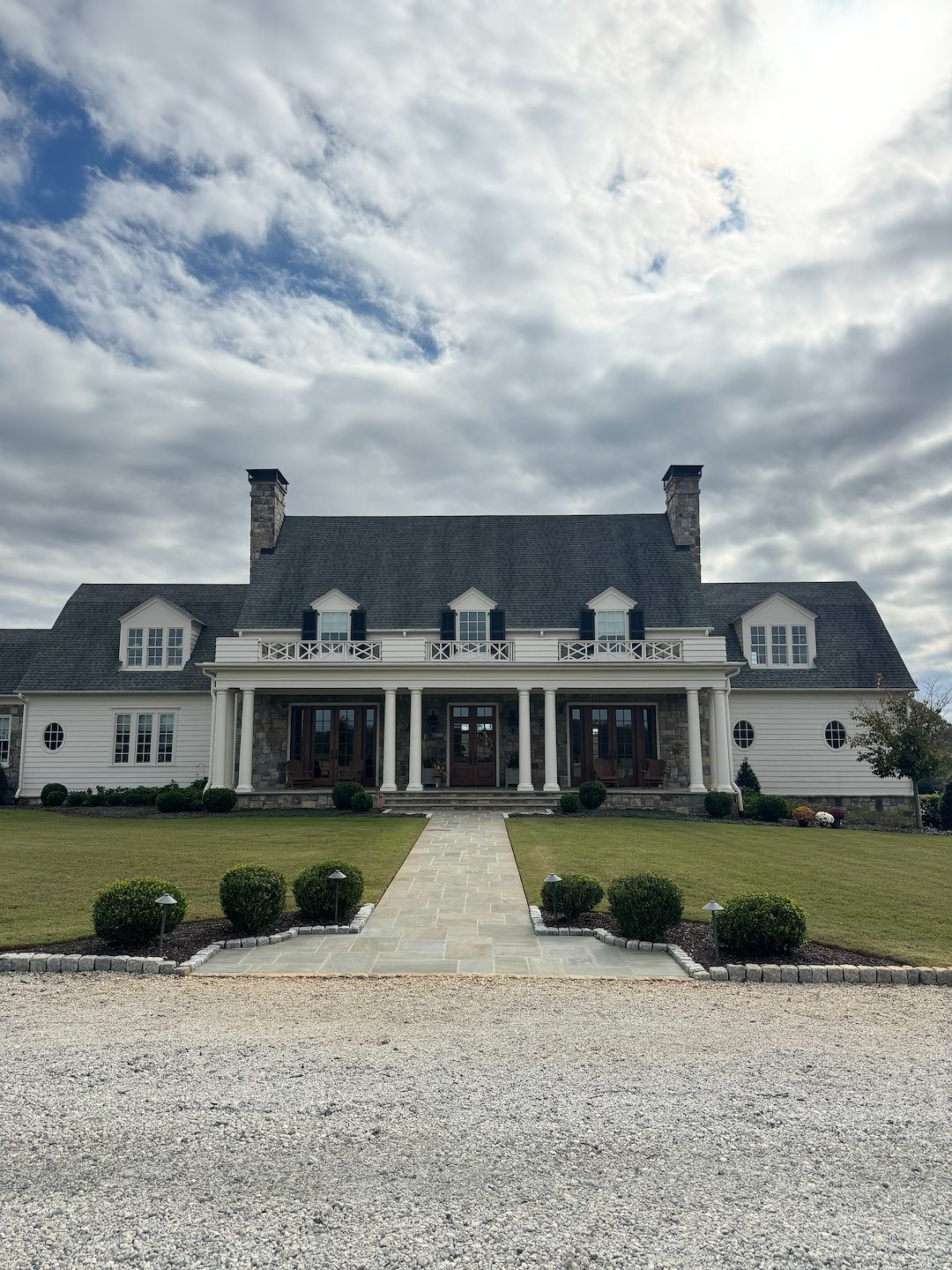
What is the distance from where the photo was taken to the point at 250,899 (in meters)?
9.88

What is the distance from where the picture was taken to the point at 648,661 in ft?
84.9

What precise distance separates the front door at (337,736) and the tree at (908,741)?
16.8 m

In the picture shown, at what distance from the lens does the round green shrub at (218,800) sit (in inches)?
938

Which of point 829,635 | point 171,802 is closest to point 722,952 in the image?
point 171,802

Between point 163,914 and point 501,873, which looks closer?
point 163,914

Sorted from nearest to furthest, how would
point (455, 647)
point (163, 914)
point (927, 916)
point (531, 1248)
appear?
1. point (531, 1248)
2. point (163, 914)
3. point (927, 916)
4. point (455, 647)

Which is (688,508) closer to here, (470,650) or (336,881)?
(470,650)

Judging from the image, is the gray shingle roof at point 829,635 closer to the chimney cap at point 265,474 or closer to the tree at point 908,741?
the tree at point 908,741

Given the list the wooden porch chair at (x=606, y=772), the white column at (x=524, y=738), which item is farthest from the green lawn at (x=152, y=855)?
the wooden porch chair at (x=606, y=772)

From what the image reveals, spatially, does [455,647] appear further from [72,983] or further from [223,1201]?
[223,1201]

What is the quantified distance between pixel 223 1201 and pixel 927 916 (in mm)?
10558

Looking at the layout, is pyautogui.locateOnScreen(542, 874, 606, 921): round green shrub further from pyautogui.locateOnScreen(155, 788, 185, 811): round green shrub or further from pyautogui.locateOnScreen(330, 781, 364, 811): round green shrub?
pyautogui.locateOnScreen(155, 788, 185, 811): round green shrub

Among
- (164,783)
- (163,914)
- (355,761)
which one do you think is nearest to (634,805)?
(355,761)

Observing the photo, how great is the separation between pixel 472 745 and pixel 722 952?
18684 millimetres
